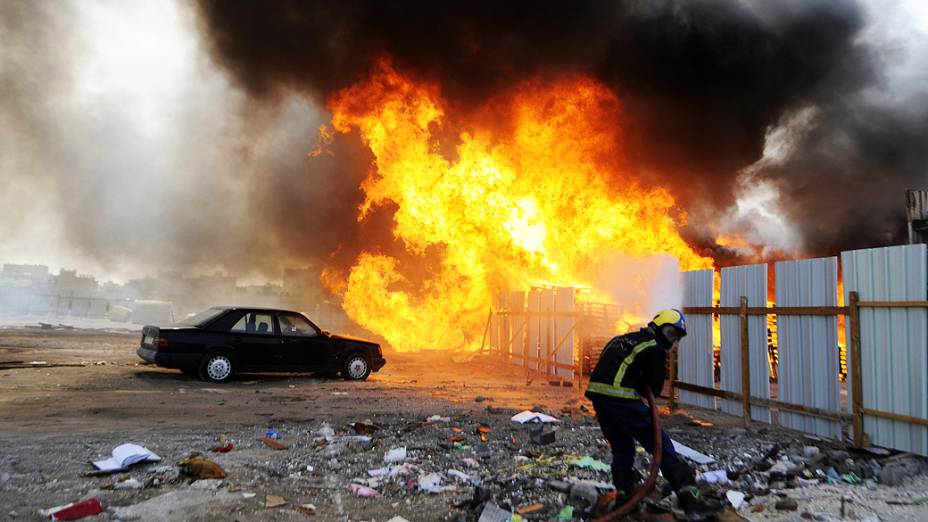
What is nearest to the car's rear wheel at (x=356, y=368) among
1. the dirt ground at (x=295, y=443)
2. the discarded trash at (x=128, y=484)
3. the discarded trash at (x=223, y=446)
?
the dirt ground at (x=295, y=443)

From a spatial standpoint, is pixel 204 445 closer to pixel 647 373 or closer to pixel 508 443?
pixel 508 443

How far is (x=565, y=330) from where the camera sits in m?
12.8

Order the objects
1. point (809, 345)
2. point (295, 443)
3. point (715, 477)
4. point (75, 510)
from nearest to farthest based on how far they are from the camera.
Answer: point (75, 510) → point (715, 477) → point (295, 443) → point (809, 345)

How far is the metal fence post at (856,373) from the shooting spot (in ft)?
19.6

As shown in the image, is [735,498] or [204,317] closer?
[735,498]

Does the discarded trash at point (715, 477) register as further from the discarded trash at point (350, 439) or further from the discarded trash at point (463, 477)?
the discarded trash at point (350, 439)

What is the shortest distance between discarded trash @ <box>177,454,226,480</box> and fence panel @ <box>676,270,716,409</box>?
21.5 ft

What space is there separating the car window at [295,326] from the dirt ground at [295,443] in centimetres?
98

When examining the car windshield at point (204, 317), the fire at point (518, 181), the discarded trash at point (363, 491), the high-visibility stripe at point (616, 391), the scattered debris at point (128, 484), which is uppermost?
the fire at point (518, 181)

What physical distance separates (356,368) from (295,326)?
1.55 metres

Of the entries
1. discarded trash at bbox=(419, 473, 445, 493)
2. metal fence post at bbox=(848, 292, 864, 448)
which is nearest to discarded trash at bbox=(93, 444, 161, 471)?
discarded trash at bbox=(419, 473, 445, 493)

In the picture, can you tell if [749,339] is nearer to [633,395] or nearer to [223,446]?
[633,395]

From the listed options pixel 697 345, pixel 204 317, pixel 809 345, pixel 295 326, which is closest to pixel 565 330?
A: pixel 697 345

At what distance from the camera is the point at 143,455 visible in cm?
529
